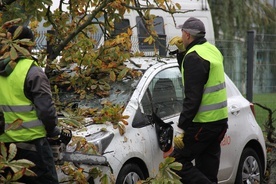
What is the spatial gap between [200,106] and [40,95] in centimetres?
206

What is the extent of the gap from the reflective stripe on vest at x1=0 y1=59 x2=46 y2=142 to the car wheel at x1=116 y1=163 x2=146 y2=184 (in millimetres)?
1550

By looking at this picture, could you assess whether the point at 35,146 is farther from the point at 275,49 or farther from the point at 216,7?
the point at 216,7

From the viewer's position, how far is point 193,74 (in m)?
7.60

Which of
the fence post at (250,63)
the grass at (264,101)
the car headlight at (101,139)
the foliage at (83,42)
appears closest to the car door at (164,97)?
the foliage at (83,42)

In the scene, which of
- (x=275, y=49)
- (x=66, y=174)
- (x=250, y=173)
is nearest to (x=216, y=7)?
(x=275, y=49)

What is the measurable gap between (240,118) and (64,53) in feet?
6.91

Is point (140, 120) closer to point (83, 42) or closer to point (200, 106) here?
point (200, 106)

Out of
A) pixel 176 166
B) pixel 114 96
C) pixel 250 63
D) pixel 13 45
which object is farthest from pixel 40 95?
pixel 250 63

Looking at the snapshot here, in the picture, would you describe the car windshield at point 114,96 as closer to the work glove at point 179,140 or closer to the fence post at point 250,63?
the work glove at point 179,140

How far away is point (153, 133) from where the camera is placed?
815cm

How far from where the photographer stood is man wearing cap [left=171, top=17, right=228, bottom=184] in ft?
25.0

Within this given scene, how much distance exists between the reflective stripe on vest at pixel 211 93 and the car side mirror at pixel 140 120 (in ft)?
1.99

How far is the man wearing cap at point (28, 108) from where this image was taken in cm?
616

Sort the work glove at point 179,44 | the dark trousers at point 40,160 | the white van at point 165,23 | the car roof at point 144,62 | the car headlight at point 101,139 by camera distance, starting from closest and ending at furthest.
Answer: the dark trousers at point 40,160, the car headlight at point 101,139, the work glove at point 179,44, the car roof at point 144,62, the white van at point 165,23
